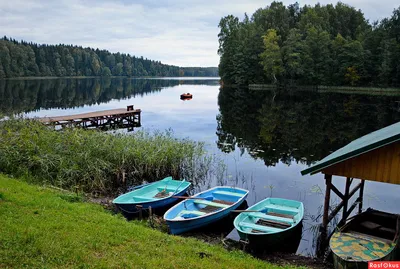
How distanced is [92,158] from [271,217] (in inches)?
310

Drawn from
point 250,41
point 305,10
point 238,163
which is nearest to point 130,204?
point 238,163

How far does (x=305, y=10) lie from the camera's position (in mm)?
92938

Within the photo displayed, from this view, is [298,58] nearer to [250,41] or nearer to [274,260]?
[250,41]

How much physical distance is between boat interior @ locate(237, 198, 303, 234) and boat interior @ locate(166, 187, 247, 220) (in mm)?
958

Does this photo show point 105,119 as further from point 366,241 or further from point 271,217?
point 366,241

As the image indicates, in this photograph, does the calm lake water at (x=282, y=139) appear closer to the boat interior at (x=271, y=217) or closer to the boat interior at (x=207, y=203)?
the boat interior at (x=271, y=217)

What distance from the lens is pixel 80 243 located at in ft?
21.6

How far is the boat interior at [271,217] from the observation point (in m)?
10.1

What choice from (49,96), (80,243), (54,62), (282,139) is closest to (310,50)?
(49,96)

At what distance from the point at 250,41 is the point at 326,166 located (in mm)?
74950

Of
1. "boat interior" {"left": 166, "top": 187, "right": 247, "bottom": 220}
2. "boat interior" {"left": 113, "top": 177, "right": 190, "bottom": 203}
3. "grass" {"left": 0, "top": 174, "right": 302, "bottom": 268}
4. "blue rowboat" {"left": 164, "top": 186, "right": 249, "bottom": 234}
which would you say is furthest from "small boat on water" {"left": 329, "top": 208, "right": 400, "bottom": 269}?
"boat interior" {"left": 113, "top": 177, "right": 190, "bottom": 203}

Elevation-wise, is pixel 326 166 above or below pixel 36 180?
above

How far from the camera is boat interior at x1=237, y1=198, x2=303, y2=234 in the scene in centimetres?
1012

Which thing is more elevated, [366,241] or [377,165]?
[377,165]
